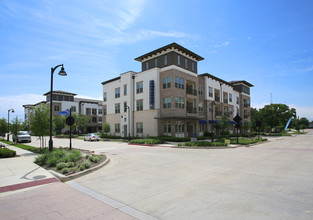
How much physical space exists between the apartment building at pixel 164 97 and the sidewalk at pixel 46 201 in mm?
22180

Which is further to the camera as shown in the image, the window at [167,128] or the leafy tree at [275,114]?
the leafy tree at [275,114]

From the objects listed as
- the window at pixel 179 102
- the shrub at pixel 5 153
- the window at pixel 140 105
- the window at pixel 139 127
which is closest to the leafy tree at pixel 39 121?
the shrub at pixel 5 153

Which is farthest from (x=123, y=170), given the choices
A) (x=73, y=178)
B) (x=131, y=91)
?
(x=131, y=91)

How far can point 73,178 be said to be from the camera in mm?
8141

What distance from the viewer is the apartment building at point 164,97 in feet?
99.5

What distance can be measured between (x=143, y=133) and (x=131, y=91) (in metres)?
8.38

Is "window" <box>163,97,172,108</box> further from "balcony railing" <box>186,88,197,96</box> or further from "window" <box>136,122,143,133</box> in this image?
"window" <box>136,122,143,133</box>

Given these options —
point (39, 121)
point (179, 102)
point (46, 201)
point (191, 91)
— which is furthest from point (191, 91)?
point (46, 201)

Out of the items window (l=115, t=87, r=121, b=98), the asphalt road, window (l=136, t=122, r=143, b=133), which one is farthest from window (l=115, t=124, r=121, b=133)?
the asphalt road

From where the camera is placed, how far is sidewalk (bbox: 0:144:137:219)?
15.4 ft

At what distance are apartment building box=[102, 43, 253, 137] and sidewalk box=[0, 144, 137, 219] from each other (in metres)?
22.2

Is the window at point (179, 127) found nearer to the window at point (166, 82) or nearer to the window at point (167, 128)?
the window at point (167, 128)

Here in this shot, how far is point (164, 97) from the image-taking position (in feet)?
100

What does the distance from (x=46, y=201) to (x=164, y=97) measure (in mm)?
25805
